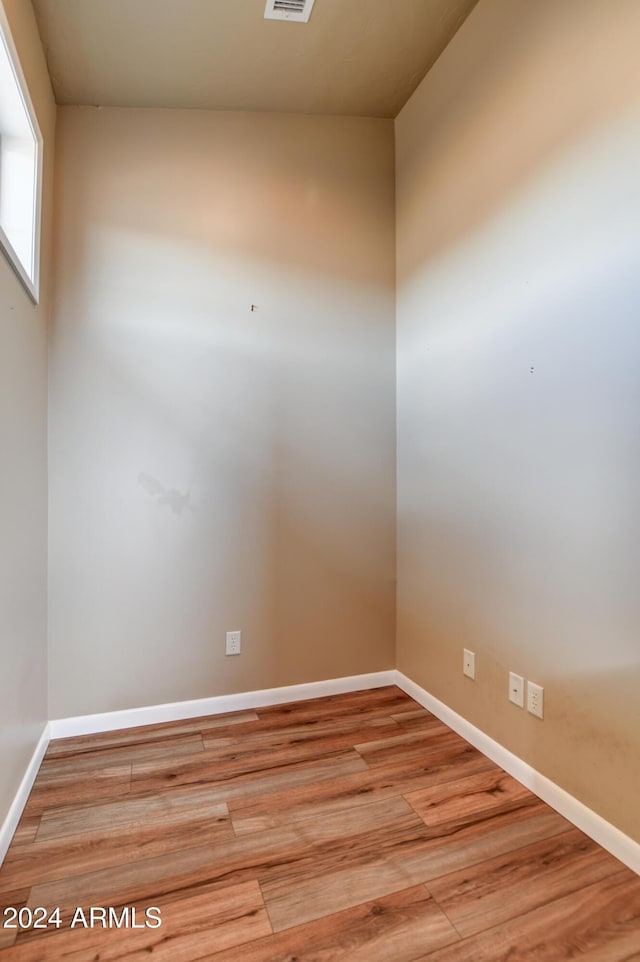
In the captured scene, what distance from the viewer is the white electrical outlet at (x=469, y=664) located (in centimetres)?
203

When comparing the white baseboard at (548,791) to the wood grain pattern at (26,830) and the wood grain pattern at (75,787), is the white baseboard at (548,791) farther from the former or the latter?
the wood grain pattern at (26,830)

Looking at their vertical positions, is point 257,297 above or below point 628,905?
above

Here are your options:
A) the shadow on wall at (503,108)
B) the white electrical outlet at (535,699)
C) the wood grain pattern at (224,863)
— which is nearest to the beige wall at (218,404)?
the shadow on wall at (503,108)

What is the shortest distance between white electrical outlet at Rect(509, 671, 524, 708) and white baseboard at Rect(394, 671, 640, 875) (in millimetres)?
212


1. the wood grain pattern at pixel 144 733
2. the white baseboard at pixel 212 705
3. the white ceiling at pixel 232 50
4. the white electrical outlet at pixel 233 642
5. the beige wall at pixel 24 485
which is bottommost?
the wood grain pattern at pixel 144 733

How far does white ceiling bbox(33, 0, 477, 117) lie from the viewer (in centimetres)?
183

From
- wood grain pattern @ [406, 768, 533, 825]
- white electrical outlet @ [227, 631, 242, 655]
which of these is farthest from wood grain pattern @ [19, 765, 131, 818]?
wood grain pattern @ [406, 768, 533, 825]

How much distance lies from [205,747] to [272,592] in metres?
0.74

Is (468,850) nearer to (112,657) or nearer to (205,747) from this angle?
(205,747)

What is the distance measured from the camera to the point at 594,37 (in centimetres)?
146

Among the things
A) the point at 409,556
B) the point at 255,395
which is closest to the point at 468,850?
the point at 409,556

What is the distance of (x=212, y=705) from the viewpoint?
91.4 inches

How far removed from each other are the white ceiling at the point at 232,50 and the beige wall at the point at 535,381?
0.21 meters

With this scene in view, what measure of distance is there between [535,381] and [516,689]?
1.15 meters
